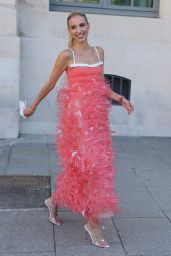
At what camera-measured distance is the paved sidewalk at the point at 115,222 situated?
→ 4.06 metres

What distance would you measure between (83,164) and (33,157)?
3.14 metres

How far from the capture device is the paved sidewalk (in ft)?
13.3

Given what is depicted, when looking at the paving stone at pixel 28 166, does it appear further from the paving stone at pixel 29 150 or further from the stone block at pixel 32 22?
the stone block at pixel 32 22

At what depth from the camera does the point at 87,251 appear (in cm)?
401

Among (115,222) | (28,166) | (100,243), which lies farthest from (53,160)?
(100,243)

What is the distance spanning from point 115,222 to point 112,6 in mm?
5290

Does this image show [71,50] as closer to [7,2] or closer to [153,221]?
[153,221]

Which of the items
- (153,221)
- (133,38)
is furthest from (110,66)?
(153,221)

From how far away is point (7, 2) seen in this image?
7.95m

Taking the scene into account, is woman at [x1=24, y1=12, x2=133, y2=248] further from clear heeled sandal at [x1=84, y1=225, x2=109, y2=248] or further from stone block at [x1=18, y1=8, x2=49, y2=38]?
stone block at [x1=18, y1=8, x2=49, y2=38]

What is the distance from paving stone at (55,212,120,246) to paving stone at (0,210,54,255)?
9 cm

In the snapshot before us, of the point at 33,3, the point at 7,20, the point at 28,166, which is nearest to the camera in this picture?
the point at 28,166

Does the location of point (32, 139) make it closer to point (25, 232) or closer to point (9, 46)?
point (9, 46)

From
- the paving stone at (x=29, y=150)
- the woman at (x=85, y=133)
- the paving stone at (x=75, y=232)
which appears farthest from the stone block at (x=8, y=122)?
the woman at (x=85, y=133)
